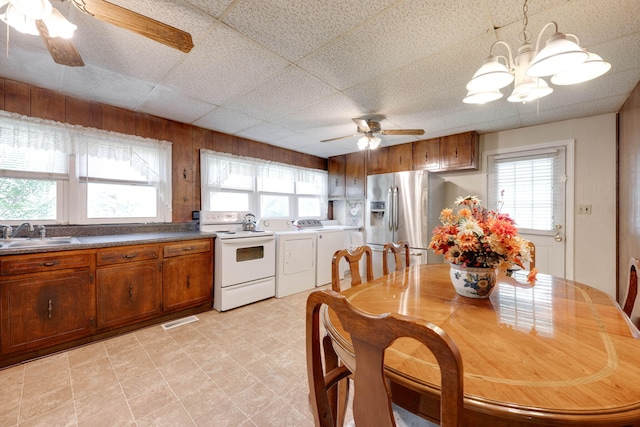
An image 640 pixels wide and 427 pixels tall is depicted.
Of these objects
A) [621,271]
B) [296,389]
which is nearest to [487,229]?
[296,389]

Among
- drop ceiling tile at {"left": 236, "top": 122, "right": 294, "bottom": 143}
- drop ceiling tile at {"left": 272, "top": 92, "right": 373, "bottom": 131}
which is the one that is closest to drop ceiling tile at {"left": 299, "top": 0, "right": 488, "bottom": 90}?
drop ceiling tile at {"left": 272, "top": 92, "right": 373, "bottom": 131}

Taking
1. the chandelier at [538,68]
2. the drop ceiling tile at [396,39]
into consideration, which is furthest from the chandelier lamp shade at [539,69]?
the drop ceiling tile at [396,39]

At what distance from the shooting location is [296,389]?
1722mm

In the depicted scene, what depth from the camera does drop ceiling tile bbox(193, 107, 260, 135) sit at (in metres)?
2.96

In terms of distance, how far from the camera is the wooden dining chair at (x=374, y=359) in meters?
0.48

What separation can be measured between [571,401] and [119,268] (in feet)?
9.84

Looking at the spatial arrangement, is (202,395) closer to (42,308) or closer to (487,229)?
(42,308)

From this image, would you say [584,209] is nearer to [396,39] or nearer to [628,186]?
[628,186]

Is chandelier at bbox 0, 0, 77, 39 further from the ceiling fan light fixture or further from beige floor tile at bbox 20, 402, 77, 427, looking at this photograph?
the ceiling fan light fixture

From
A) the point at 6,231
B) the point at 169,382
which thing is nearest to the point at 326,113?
the point at 169,382

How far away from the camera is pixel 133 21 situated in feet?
3.94

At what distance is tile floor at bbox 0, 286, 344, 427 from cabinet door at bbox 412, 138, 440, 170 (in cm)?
297

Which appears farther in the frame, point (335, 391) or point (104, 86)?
point (104, 86)

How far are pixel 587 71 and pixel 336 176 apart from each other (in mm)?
4052
